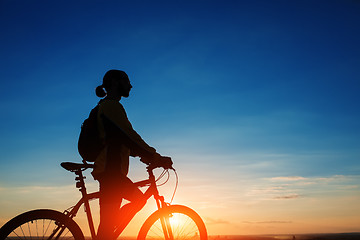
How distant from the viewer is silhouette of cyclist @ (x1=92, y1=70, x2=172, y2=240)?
441 cm

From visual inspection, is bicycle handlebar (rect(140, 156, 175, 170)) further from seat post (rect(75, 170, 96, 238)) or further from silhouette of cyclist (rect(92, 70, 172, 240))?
seat post (rect(75, 170, 96, 238))

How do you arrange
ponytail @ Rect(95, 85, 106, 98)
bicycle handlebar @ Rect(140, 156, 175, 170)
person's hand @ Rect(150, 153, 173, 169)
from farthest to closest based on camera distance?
ponytail @ Rect(95, 85, 106, 98) → bicycle handlebar @ Rect(140, 156, 175, 170) → person's hand @ Rect(150, 153, 173, 169)

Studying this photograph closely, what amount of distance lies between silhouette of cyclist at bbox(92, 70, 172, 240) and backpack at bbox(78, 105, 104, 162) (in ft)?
0.19

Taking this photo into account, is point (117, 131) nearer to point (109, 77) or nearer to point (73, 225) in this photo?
point (109, 77)

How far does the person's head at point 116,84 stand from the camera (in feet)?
15.6

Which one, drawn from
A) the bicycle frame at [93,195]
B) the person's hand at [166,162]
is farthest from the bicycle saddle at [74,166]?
the person's hand at [166,162]

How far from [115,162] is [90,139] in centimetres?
→ 45

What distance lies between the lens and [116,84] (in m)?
4.77

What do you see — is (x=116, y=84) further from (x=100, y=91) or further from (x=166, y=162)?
(x=166, y=162)

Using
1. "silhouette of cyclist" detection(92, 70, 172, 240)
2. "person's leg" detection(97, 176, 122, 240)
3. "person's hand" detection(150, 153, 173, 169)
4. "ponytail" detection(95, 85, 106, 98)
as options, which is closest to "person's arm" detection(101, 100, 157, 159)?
"silhouette of cyclist" detection(92, 70, 172, 240)

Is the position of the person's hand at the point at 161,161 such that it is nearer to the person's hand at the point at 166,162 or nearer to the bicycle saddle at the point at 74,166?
the person's hand at the point at 166,162

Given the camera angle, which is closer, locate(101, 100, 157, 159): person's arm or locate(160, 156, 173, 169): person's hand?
locate(101, 100, 157, 159): person's arm

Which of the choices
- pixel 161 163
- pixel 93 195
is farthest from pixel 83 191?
pixel 161 163

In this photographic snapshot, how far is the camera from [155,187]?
16.1 ft
